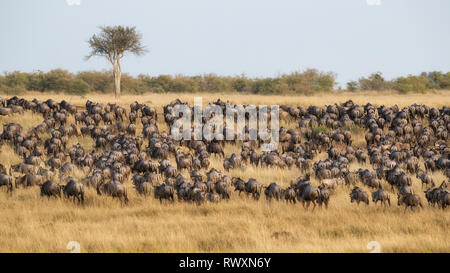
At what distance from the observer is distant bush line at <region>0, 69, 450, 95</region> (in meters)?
83.9

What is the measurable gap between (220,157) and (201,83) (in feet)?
231

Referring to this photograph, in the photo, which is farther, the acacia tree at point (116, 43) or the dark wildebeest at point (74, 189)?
the acacia tree at point (116, 43)

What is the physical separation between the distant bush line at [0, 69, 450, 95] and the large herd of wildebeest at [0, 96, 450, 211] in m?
44.8

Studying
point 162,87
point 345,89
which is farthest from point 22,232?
point 345,89

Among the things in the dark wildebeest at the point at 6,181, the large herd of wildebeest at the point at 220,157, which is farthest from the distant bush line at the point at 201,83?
the dark wildebeest at the point at 6,181

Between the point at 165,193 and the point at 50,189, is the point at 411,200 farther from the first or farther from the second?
the point at 50,189

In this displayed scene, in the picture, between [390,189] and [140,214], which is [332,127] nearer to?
[390,189]

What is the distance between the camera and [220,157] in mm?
29500

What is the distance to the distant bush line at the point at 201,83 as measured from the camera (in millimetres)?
83938

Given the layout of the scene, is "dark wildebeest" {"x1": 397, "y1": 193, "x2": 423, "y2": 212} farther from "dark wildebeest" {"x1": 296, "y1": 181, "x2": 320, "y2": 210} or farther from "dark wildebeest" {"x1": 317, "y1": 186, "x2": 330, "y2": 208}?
"dark wildebeest" {"x1": 296, "y1": 181, "x2": 320, "y2": 210}

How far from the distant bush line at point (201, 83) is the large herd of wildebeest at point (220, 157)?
4476cm

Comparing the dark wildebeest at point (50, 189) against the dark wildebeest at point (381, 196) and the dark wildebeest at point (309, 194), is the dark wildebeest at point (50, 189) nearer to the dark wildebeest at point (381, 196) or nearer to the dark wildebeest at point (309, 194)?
the dark wildebeest at point (309, 194)

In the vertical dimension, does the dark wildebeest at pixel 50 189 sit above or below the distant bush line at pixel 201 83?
below

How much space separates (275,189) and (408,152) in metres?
11.0
